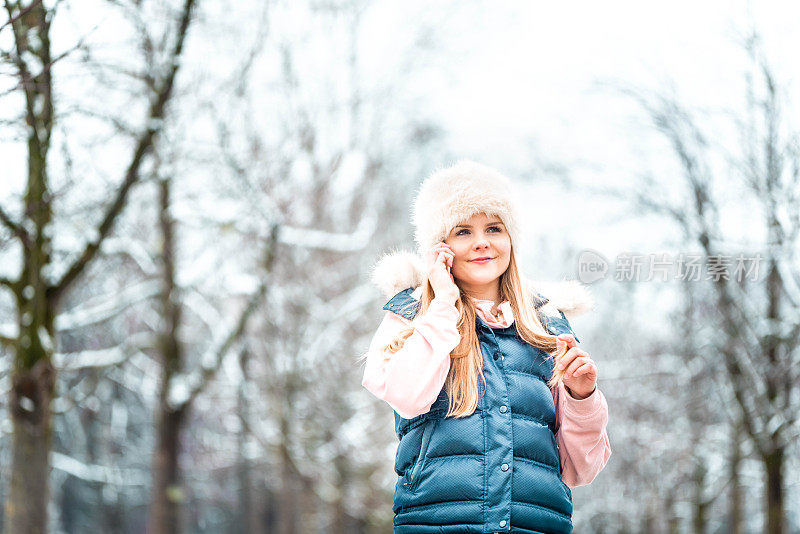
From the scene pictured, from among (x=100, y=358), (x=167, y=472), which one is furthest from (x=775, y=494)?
(x=100, y=358)

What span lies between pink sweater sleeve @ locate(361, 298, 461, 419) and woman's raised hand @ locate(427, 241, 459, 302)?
0.04 metres

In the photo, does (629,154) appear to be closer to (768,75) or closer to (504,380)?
(768,75)

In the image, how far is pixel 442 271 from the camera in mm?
2793

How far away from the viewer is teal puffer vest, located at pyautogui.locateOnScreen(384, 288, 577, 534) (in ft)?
8.46

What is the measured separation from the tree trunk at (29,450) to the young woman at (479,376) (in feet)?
12.8

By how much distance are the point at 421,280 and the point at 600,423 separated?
2.37 ft

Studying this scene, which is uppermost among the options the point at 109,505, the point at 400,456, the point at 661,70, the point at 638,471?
the point at 661,70

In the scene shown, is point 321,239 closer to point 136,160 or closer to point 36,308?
point 136,160

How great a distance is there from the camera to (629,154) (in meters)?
9.53

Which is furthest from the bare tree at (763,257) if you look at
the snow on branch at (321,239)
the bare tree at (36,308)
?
the bare tree at (36,308)

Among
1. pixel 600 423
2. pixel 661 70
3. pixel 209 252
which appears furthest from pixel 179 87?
pixel 600 423

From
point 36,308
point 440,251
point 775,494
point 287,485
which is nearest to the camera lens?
point 440,251

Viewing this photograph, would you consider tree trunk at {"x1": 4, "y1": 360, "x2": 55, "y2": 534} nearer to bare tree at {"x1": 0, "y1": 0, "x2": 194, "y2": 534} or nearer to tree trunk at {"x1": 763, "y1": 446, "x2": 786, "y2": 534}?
bare tree at {"x1": 0, "y1": 0, "x2": 194, "y2": 534}

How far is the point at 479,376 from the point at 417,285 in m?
0.44
